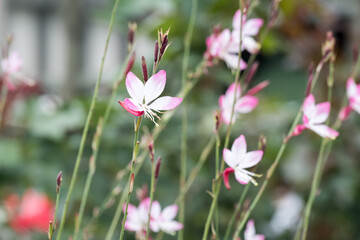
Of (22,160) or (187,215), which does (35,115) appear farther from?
(187,215)

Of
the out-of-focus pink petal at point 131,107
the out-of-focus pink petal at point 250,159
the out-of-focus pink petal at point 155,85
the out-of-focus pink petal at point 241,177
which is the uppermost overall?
the out-of-focus pink petal at point 155,85

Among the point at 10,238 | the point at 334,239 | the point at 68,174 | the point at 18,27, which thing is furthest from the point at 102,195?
the point at 18,27

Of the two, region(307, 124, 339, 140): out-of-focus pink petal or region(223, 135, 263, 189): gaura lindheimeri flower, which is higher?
region(307, 124, 339, 140): out-of-focus pink petal

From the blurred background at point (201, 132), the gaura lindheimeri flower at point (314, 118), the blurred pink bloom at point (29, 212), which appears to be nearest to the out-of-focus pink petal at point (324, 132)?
the gaura lindheimeri flower at point (314, 118)

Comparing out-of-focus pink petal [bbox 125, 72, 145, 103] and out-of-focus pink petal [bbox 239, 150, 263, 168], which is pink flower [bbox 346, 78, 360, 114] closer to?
out-of-focus pink petal [bbox 239, 150, 263, 168]

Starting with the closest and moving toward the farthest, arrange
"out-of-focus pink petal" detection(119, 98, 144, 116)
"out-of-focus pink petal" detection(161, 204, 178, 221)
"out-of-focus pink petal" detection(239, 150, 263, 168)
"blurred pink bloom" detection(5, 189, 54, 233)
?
"out-of-focus pink petal" detection(119, 98, 144, 116)
"out-of-focus pink petal" detection(239, 150, 263, 168)
"out-of-focus pink petal" detection(161, 204, 178, 221)
"blurred pink bloom" detection(5, 189, 54, 233)

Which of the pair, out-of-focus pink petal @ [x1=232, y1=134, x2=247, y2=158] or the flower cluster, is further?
the flower cluster

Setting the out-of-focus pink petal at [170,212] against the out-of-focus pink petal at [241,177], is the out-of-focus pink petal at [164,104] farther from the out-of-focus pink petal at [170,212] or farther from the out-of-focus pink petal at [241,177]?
the out-of-focus pink petal at [170,212]

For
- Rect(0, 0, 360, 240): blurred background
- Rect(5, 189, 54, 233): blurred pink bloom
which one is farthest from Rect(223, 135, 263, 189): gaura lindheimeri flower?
Rect(5, 189, 54, 233): blurred pink bloom

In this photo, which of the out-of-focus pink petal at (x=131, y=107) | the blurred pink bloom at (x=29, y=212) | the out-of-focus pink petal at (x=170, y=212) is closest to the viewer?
the out-of-focus pink petal at (x=131, y=107)
